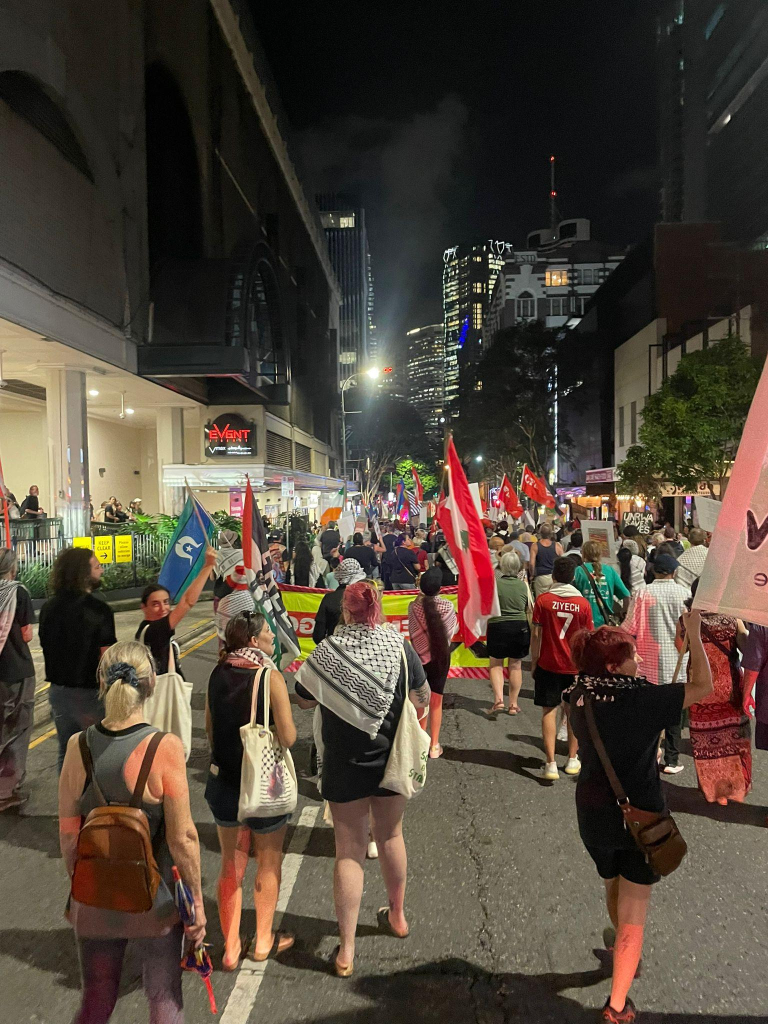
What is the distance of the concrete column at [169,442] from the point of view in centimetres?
2908

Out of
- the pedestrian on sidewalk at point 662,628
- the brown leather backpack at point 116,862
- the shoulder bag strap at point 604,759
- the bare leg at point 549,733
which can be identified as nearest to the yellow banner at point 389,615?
the bare leg at point 549,733

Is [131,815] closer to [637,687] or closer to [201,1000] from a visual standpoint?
[201,1000]

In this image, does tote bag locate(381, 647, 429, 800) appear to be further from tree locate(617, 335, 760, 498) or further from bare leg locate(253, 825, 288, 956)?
tree locate(617, 335, 760, 498)

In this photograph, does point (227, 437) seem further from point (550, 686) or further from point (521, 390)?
point (550, 686)

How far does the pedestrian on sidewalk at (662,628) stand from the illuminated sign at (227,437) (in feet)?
87.7

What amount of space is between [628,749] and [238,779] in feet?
5.67

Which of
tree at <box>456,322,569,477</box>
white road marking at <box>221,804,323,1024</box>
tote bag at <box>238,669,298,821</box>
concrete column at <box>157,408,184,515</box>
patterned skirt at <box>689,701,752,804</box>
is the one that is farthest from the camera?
tree at <box>456,322,569,477</box>

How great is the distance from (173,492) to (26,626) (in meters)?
24.9

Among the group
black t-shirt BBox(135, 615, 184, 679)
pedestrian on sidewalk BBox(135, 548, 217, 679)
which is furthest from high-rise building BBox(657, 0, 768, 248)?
black t-shirt BBox(135, 615, 184, 679)

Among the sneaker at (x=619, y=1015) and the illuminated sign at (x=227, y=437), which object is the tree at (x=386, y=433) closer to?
the illuminated sign at (x=227, y=437)

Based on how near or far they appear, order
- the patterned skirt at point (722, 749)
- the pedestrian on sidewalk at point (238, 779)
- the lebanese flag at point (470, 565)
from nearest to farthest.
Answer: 1. the pedestrian on sidewalk at point (238, 779)
2. the patterned skirt at point (722, 749)
3. the lebanese flag at point (470, 565)

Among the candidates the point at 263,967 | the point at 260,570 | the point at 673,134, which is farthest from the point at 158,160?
the point at 673,134

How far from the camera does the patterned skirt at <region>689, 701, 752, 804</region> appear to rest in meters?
5.02

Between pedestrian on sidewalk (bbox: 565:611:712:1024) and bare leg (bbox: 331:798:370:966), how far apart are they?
1023mm
